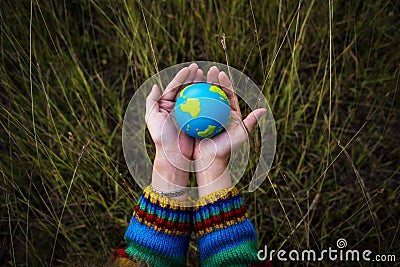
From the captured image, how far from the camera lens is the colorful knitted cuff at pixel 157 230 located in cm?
107

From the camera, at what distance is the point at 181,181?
45.2 inches

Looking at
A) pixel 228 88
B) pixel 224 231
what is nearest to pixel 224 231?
pixel 224 231

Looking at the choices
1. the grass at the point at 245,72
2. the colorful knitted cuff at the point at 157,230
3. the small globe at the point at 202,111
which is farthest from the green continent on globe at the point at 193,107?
the grass at the point at 245,72

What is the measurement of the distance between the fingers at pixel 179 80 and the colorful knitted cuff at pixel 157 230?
0.80 feet

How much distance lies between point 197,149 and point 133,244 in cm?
27

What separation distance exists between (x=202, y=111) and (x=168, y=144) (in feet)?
0.40

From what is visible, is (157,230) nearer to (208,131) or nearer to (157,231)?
(157,231)

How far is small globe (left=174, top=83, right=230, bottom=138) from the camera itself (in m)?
1.08

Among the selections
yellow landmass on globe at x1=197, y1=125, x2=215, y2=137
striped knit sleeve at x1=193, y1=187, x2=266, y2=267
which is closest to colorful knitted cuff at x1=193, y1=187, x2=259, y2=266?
striped knit sleeve at x1=193, y1=187, x2=266, y2=267

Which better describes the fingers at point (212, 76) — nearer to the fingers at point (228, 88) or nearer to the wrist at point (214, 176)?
the fingers at point (228, 88)

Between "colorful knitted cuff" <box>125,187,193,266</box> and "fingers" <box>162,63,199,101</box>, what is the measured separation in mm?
242

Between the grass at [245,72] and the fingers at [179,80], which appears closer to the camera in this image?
the fingers at [179,80]

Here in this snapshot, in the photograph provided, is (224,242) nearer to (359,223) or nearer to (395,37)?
(359,223)

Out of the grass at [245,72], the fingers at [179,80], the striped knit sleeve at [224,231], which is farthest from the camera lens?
the grass at [245,72]
